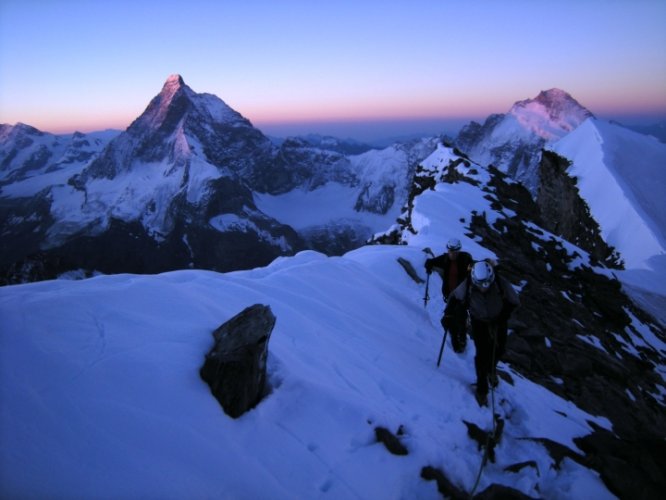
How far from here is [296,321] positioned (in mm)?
9156

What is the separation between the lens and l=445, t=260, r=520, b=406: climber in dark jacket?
796 centimetres

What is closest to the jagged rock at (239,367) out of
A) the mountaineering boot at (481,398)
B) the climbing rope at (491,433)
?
the climbing rope at (491,433)

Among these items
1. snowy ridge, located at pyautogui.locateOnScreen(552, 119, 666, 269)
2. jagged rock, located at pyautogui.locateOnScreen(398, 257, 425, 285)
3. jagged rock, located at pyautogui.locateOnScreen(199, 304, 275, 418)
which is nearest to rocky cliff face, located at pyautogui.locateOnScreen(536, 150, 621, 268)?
snowy ridge, located at pyautogui.locateOnScreen(552, 119, 666, 269)

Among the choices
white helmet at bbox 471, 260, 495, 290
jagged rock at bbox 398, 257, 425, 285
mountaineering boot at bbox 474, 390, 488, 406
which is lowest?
jagged rock at bbox 398, 257, 425, 285

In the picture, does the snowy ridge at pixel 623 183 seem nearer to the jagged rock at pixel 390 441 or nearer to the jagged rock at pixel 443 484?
the jagged rock at pixel 443 484

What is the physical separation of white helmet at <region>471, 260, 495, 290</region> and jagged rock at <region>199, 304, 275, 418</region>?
4.27 metres

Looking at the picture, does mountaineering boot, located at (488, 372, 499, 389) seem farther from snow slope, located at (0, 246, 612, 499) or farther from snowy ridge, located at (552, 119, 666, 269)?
snowy ridge, located at (552, 119, 666, 269)

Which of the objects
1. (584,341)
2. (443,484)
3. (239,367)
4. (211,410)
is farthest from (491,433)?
(584,341)

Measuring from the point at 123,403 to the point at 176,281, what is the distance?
4271 millimetres

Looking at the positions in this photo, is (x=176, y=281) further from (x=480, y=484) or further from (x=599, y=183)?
(x=599, y=183)

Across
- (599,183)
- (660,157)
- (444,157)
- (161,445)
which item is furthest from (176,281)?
(660,157)

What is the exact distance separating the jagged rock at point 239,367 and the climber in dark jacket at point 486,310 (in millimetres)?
4343

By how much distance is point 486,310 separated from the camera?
7.98 m

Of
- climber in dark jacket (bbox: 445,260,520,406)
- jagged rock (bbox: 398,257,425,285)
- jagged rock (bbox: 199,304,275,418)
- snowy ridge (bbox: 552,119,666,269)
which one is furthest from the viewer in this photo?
snowy ridge (bbox: 552,119,666,269)
